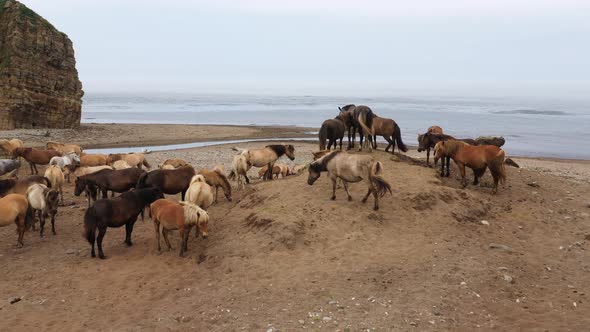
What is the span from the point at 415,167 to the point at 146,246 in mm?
7961

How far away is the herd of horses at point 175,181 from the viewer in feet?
32.6

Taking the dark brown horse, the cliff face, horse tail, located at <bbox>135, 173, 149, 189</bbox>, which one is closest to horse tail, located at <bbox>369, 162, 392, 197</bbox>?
horse tail, located at <bbox>135, 173, 149, 189</bbox>

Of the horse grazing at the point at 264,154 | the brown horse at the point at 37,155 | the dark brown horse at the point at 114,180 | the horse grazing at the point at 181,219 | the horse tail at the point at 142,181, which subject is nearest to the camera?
the horse grazing at the point at 181,219

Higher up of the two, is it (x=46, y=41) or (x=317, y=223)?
(x=46, y=41)

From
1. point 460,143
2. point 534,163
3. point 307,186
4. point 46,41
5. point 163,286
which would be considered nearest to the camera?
point 163,286

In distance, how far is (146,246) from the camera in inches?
412

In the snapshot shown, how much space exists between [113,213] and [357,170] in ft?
17.5

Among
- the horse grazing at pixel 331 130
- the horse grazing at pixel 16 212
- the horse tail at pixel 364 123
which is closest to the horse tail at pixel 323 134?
the horse grazing at pixel 331 130

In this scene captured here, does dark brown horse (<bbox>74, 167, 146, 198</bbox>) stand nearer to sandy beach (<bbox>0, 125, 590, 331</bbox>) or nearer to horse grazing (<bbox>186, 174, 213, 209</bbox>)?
sandy beach (<bbox>0, 125, 590, 331</bbox>)

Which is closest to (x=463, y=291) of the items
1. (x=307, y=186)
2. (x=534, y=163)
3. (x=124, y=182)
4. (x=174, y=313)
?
(x=174, y=313)

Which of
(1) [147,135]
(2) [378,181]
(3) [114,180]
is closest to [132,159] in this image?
(3) [114,180]

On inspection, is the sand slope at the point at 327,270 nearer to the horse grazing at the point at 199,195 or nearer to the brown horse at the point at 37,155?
the horse grazing at the point at 199,195

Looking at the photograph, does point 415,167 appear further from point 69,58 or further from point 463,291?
point 69,58

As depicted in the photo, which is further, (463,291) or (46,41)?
(46,41)
